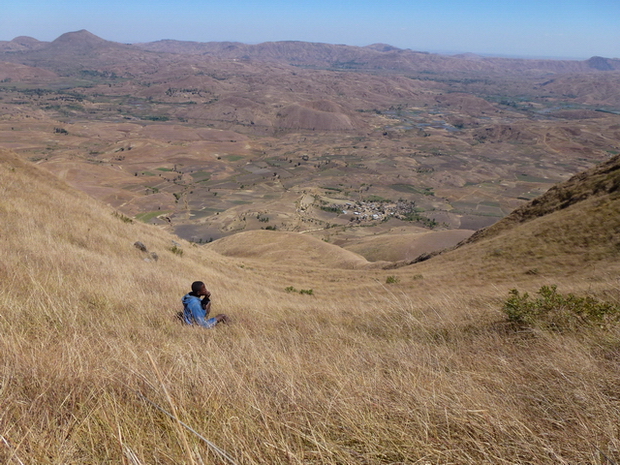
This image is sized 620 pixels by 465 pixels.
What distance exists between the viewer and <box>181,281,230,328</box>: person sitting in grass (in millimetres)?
5164


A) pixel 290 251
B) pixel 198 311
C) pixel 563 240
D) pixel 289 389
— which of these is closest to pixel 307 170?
pixel 290 251

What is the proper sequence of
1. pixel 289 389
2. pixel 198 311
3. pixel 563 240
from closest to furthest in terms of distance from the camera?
pixel 289 389 → pixel 198 311 → pixel 563 240

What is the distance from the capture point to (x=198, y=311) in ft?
17.6

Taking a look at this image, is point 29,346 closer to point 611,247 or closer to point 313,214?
point 611,247

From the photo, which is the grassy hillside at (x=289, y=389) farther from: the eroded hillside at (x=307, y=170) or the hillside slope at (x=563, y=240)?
the eroded hillside at (x=307, y=170)

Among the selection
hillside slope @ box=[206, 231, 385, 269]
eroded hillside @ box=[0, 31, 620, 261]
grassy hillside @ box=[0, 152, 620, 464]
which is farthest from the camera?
eroded hillside @ box=[0, 31, 620, 261]

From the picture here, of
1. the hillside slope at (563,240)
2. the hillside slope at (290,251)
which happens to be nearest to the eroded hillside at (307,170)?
the hillside slope at (290,251)

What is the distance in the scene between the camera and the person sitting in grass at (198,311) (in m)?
5.16

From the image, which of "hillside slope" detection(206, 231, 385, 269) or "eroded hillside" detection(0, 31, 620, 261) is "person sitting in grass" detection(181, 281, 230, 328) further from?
"eroded hillside" detection(0, 31, 620, 261)

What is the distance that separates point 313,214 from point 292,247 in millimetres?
60889

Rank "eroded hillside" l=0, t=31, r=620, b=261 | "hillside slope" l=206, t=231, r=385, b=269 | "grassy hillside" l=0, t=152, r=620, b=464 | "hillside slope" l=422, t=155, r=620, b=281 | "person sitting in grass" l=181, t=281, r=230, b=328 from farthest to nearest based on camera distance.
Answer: "eroded hillside" l=0, t=31, r=620, b=261 < "hillside slope" l=206, t=231, r=385, b=269 < "hillside slope" l=422, t=155, r=620, b=281 < "person sitting in grass" l=181, t=281, r=230, b=328 < "grassy hillside" l=0, t=152, r=620, b=464

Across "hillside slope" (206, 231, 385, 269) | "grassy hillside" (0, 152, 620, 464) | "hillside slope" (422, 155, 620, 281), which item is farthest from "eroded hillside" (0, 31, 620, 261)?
"grassy hillside" (0, 152, 620, 464)

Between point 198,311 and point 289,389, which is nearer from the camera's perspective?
point 289,389

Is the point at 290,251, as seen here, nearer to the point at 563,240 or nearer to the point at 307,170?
the point at 563,240
